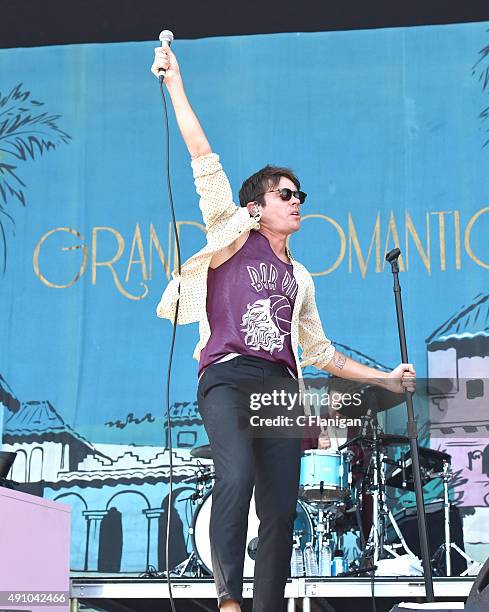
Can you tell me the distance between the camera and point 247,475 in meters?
3.04

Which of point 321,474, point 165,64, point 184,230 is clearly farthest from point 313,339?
point 184,230

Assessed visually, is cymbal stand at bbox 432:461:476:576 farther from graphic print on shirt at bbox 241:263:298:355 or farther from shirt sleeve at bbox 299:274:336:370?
graphic print on shirt at bbox 241:263:298:355

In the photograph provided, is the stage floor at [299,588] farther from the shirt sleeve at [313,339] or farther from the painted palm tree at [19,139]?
the painted palm tree at [19,139]

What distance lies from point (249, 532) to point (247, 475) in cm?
196

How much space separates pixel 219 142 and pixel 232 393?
2.83 meters

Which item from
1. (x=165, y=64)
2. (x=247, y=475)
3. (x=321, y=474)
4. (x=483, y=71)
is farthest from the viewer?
(x=483, y=71)

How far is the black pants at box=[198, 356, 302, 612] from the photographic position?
3016 millimetres

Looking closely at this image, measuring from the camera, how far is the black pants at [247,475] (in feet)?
9.89

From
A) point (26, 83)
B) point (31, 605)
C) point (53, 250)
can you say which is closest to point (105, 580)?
point (31, 605)

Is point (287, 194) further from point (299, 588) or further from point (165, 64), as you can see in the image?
point (299, 588)

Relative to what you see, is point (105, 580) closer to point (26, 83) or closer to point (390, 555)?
point (390, 555)

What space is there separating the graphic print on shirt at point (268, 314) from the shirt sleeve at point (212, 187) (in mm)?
194

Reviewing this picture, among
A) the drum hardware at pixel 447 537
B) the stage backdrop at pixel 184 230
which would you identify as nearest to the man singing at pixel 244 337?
the drum hardware at pixel 447 537

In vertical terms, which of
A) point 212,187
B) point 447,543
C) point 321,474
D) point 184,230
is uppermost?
point 184,230
